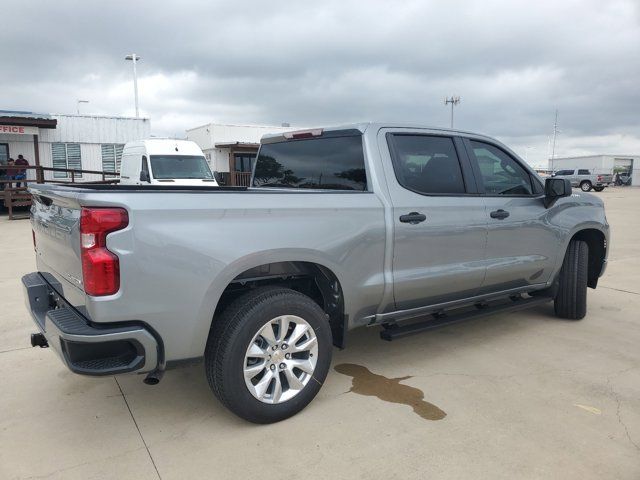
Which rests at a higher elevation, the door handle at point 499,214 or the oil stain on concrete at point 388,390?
the door handle at point 499,214

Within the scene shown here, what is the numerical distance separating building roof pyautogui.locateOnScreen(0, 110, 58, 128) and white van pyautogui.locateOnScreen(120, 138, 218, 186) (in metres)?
6.82

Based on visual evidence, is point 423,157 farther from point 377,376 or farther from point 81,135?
point 81,135

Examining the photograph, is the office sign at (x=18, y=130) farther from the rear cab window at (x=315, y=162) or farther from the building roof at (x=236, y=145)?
the rear cab window at (x=315, y=162)

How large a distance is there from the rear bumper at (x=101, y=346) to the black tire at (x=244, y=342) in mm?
345

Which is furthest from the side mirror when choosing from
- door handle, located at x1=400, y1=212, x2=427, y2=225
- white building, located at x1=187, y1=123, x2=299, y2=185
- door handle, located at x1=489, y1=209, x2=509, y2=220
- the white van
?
white building, located at x1=187, y1=123, x2=299, y2=185

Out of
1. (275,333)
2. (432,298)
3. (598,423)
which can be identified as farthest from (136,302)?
(598,423)

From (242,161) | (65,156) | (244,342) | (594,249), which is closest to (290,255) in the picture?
(244,342)

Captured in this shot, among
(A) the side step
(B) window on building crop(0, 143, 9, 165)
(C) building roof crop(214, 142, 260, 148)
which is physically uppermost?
(C) building roof crop(214, 142, 260, 148)

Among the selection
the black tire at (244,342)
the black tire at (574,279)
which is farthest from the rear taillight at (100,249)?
the black tire at (574,279)

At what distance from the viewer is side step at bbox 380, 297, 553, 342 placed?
11.7ft

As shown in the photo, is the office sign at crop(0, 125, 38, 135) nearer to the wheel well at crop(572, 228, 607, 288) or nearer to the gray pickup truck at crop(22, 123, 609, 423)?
the gray pickup truck at crop(22, 123, 609, 423)

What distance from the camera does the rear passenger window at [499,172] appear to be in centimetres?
416

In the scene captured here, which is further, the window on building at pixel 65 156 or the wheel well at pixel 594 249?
the window on building at pixel 65 156

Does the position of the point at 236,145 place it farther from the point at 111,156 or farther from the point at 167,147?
the point at 167,147
